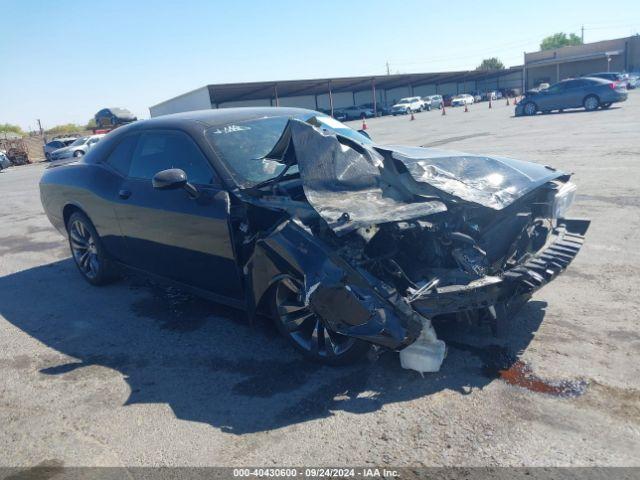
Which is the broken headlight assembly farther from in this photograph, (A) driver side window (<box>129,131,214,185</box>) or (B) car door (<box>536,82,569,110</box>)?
(B) car door (<box>536,82,569,110</box>)

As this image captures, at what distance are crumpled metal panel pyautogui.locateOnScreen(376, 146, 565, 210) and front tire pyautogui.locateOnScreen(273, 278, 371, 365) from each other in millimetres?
1144

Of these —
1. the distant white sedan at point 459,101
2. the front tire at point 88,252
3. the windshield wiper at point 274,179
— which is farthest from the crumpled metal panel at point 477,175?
the distant white sedan at point 459,101

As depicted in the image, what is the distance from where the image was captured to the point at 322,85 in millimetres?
52156

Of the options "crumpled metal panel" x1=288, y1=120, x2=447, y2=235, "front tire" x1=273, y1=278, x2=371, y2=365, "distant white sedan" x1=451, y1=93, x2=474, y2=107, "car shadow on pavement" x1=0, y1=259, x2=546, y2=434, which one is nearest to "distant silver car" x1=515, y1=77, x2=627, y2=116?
"car shadow on pavement" x1=0, y1=259, x2=546, y2=434

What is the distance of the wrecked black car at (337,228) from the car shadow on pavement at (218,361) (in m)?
0.22

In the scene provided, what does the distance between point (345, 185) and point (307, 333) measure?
1.06m

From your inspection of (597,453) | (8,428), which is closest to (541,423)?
(597,453)

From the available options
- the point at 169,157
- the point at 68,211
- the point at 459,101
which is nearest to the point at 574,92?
the point at 68,211

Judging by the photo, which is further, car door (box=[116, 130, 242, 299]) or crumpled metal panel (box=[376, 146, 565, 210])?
car door (box=[116, 130, 242, 299])

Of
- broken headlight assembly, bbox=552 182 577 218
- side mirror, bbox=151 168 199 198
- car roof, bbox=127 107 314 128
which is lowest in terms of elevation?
broken headlight assembly, bbox=552 182 577 218

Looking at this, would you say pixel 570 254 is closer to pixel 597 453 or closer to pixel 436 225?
pixel 436 225

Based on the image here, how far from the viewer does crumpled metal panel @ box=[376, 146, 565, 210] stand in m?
3.55

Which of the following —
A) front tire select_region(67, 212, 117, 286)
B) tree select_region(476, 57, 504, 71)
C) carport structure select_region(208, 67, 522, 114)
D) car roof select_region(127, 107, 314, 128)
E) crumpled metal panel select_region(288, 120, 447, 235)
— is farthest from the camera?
tree select_region(476, 57, 504, 71)

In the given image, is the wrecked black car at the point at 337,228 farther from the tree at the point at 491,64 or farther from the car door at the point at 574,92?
the tree at the point at 491,64
